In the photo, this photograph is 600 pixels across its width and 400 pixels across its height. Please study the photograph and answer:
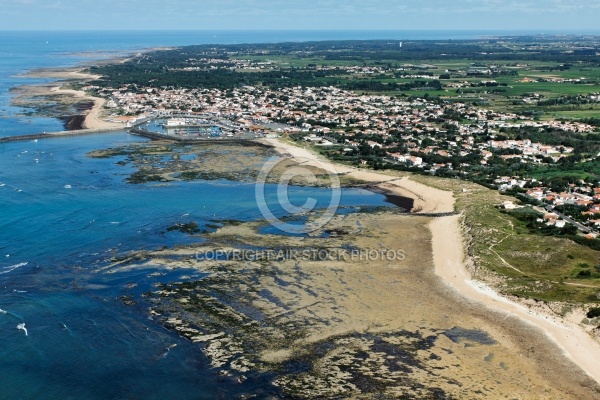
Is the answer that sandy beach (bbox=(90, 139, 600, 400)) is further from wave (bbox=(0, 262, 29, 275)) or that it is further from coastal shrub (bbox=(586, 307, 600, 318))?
wave (bbox=(0, 262, 29, 275))

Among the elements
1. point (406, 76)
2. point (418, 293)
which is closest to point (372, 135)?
point (418, 293)

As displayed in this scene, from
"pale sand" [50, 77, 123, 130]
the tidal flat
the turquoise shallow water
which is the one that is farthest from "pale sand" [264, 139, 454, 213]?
"pale sand" [50, 77, 123, 130]

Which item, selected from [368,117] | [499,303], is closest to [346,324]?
[499,303]

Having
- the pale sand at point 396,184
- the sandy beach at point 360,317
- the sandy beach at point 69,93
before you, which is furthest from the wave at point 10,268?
the sandy beach at point 69,93

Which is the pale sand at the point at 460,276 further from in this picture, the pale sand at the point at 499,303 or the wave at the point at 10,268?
the wave at the point at 10,268

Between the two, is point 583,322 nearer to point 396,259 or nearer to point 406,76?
point 396,259

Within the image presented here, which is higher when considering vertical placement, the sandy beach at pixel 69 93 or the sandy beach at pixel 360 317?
the sandy beach at pixel 69 93

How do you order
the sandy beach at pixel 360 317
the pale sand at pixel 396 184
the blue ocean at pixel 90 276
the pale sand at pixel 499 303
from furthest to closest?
the pale sand at pixel 396 184, the pale sand at pixel 499 303, the sandy beach at pixel 360 317, the blue ocean at pixel 90 276
